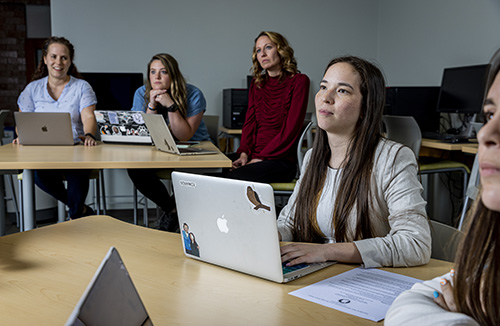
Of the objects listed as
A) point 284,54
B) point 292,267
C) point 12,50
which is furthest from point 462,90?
point 12,50

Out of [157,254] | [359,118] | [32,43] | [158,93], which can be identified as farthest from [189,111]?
[32,43]

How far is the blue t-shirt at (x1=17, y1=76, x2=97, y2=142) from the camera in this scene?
3.25m

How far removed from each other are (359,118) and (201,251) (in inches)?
27.7

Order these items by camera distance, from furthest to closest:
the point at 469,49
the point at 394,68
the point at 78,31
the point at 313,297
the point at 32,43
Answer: the point at 32,43 → the point at 394,68 → the point at 78,31 → the point at 469,49 → the point at 313,297

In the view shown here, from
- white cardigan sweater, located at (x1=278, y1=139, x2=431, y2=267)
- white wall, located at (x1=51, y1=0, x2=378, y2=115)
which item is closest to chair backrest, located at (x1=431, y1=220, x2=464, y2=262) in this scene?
white cardigan sweater, located at (x1=278, y1=139, x2=431, y2=267)

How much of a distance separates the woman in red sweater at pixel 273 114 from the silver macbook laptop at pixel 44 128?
3.21ft

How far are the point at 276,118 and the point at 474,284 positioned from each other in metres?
2.47

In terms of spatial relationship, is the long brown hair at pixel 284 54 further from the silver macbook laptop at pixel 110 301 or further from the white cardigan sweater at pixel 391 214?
the silver macbook laptop at pixel 110 301

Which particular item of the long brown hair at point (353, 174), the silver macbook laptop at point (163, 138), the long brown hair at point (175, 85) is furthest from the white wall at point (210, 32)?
the long brown hair at point (353, 174)

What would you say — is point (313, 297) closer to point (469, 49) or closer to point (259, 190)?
point (259, 190)

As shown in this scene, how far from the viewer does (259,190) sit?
0.98 metres

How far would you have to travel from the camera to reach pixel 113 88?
4.84 m

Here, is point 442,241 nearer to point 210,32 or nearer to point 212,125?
point 212,125

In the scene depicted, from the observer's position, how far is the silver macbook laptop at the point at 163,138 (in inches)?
100
